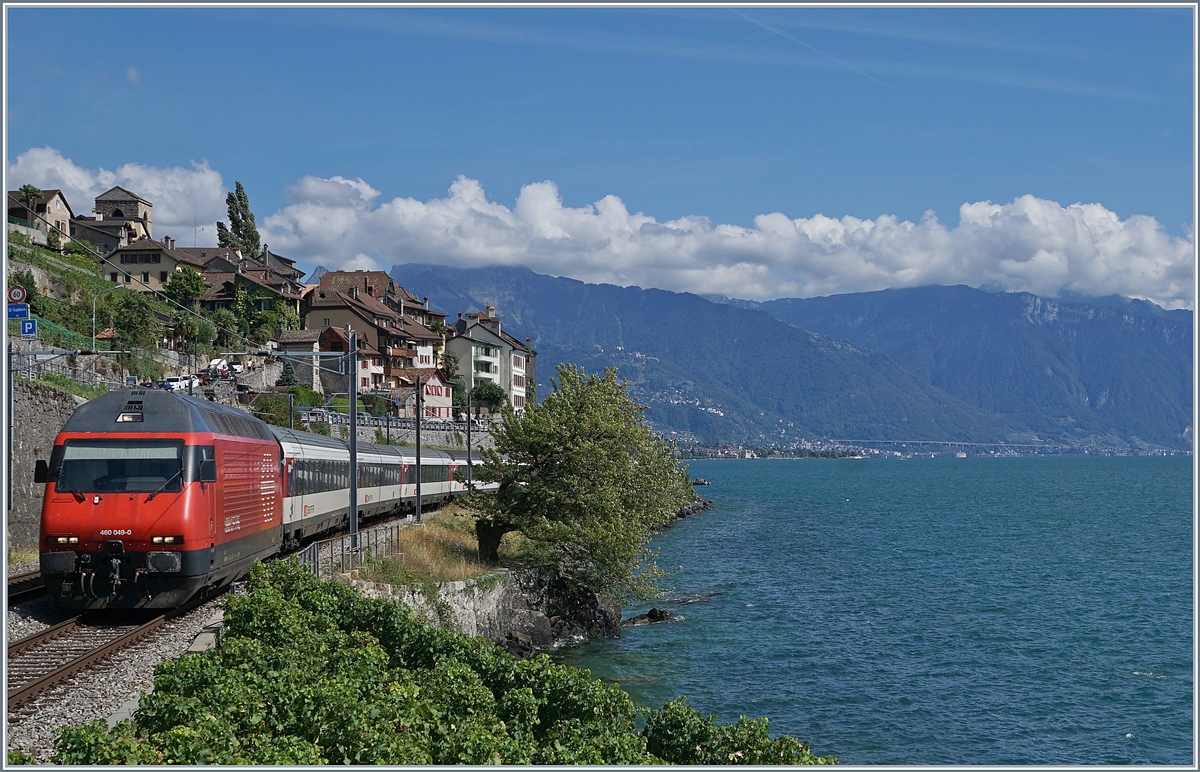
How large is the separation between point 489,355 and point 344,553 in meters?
102

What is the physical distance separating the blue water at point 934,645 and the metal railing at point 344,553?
7311mm

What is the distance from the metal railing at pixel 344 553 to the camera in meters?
27.2

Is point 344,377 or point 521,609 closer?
point 521,609

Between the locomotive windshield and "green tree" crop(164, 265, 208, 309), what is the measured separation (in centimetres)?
8165

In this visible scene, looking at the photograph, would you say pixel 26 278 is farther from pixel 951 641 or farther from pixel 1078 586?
pixel 1078 586

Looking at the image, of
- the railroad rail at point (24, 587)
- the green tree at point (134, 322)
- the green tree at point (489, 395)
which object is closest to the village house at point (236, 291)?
the green tree at point (489, 395)

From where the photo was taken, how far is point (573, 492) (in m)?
38.6

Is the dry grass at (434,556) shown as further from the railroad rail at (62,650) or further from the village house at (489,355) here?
the village house at (489,355)

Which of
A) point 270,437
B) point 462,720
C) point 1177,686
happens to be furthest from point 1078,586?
point 462,720

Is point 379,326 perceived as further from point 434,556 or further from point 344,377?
point 434,556

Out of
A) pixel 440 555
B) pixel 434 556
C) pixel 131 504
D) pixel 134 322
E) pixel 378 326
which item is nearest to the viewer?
pixel 131 504

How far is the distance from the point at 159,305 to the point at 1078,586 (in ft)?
245

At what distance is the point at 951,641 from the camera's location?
39.2 m

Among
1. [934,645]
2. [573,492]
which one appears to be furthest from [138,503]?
[934,645]
